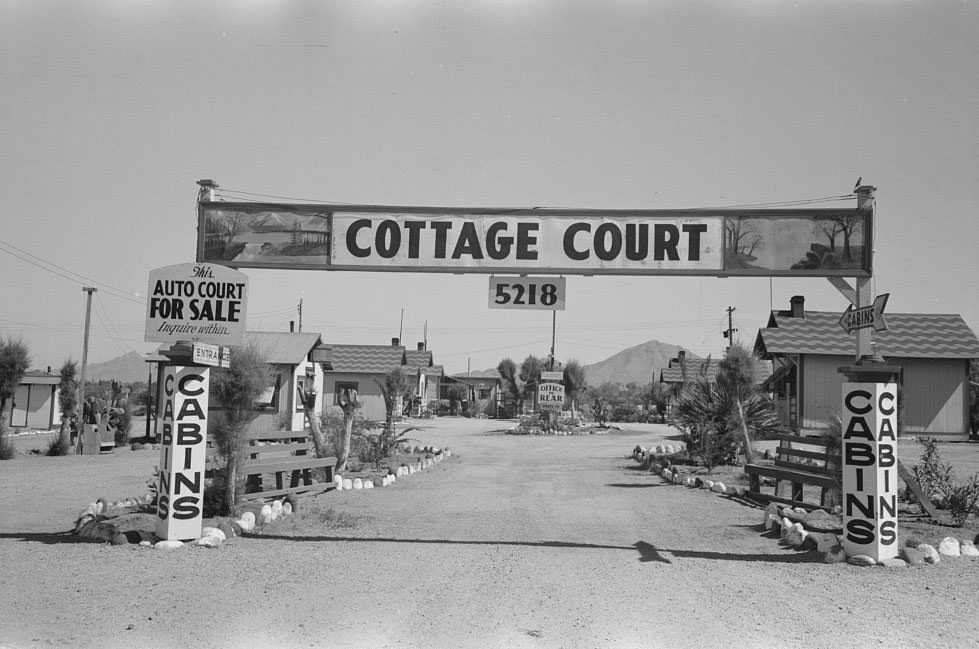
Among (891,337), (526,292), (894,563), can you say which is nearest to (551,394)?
(891,337)

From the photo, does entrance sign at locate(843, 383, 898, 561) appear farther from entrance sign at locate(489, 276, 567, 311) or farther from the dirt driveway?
entrance sign at locate(489, 276, 567, 311)

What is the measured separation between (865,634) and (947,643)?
0.52 m

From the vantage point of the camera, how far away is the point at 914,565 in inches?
316

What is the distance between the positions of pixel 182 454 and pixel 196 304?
174 centimetres

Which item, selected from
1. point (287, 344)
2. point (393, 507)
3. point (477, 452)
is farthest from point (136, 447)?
point (393, 507)

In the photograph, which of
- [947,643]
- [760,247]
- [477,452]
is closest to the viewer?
[947,643]

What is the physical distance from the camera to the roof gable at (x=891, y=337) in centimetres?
3488

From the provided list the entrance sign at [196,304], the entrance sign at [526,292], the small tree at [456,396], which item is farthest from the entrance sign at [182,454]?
the small tree at [456,396]

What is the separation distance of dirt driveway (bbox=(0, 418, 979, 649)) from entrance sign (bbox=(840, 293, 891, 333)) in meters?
2.59

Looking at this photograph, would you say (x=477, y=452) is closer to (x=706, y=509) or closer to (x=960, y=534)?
(x=706, y=509)

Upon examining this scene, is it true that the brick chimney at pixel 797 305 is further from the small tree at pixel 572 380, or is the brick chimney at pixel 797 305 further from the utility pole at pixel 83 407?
the utility pole at pixel 83 407

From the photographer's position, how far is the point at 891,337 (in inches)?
1412

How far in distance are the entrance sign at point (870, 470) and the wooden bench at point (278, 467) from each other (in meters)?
7.41

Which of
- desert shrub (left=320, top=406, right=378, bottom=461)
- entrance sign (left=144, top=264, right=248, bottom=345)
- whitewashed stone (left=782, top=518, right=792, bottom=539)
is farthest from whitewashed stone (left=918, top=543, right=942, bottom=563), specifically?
desert shrub (left=320, top=406, right=378, bottom=461)
